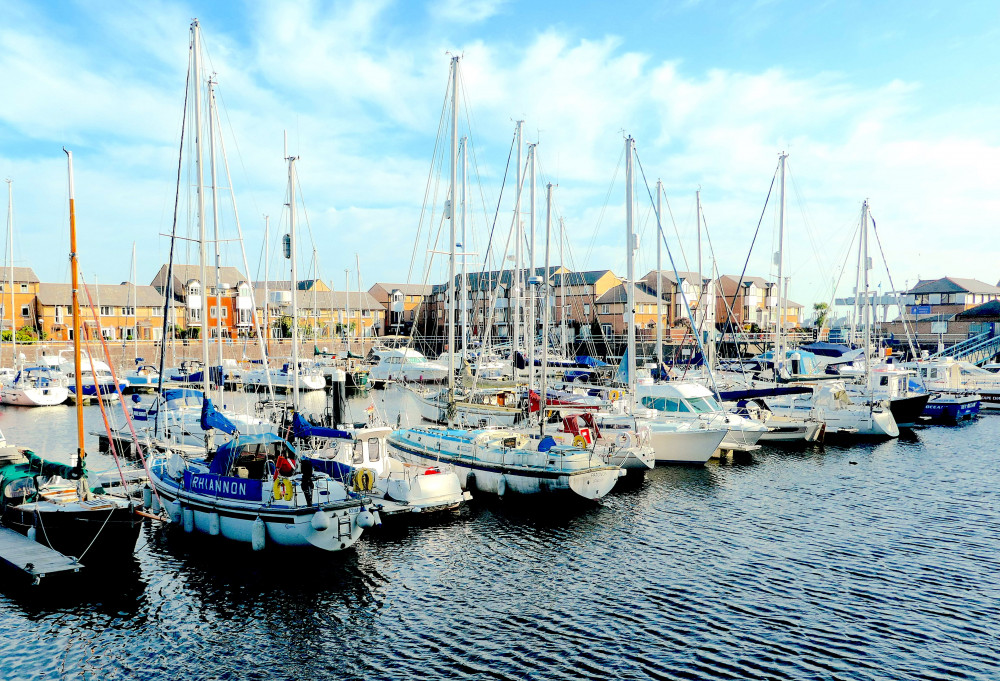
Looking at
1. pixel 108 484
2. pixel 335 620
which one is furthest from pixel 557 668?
pixel 108 484

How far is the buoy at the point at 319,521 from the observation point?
2000 centimetres

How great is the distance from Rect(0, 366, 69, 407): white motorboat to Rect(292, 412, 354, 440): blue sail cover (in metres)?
45.6

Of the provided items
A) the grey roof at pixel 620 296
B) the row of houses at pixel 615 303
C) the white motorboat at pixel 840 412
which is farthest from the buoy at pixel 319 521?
the grey roof at pixel 620 296

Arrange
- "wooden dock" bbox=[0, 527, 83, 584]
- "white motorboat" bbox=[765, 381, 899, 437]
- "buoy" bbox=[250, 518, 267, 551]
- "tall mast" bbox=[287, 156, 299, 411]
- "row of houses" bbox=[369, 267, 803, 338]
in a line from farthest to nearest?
"row of houses" bbox=[369, 267, 803, 338] → "white motorboat" bbox=[765, 381, 899, 437] → "tall mast" bbox=[287, 156, 299, 411] → "buoy" bbox=[250, 518, 267, 551] → "wooden dock" bbox=[0, 527, 83, 584]

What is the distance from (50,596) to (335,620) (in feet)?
25.3

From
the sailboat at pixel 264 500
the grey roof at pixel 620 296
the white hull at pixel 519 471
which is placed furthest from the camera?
the grey roof at pixel 620 296

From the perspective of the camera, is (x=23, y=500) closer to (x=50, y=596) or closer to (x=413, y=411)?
(x=50, y=596)

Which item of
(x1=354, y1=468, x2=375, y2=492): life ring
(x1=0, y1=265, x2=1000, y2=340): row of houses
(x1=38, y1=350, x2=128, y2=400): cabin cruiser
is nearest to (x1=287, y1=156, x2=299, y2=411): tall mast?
(x1=354, y1=468, x2=375, y2=492): life ring

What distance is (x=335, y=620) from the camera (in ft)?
55.1

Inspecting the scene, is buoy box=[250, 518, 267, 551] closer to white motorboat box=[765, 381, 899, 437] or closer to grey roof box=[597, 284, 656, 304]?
white motorboat box=[765, 381, 899, 437]

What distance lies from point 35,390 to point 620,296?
2924 inches

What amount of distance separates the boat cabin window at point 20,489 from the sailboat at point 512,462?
1397 centimetres

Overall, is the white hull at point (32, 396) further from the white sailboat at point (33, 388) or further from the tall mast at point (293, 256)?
the tall mast at point (293, 256)

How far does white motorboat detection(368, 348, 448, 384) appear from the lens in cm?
7881
